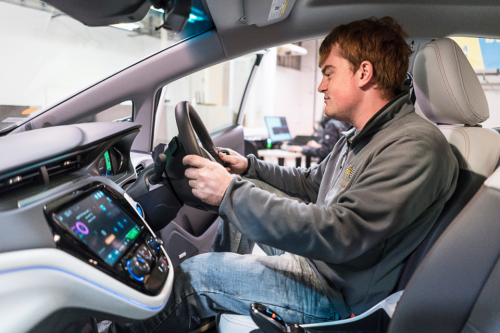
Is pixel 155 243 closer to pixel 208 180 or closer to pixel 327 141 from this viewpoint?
pixel 208 180

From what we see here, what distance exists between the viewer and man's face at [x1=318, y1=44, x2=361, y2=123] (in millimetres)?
1113

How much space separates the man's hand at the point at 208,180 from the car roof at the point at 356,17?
0.69 metres

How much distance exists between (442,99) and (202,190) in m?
0.80

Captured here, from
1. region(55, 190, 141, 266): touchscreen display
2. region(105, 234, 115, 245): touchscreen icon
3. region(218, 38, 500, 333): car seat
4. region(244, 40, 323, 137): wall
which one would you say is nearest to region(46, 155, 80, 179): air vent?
region(55, 190, 141, 266): touchscreen display

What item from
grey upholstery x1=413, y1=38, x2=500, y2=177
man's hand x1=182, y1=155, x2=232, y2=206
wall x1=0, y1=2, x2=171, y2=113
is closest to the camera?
man's hand x1=182, y1=155, x2=232, y2=206

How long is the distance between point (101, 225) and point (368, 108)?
2.89 ft

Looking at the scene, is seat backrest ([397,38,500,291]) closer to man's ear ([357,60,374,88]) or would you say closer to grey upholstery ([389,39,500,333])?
grey upholstery ([389,39,500,333])

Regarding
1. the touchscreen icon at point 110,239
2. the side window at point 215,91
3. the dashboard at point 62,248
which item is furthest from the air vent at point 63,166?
the side window at point 215,91

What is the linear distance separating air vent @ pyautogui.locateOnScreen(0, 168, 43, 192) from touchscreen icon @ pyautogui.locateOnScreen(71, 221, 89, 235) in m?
0.13

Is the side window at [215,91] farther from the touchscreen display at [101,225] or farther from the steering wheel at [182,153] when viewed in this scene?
the touchscreen display at [101,225]

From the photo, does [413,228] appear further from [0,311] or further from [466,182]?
[0,311]

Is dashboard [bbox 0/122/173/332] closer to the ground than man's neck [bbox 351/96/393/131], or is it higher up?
closer to the ground

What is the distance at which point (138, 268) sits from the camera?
696 millimetres

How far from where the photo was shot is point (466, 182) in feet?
3.23
